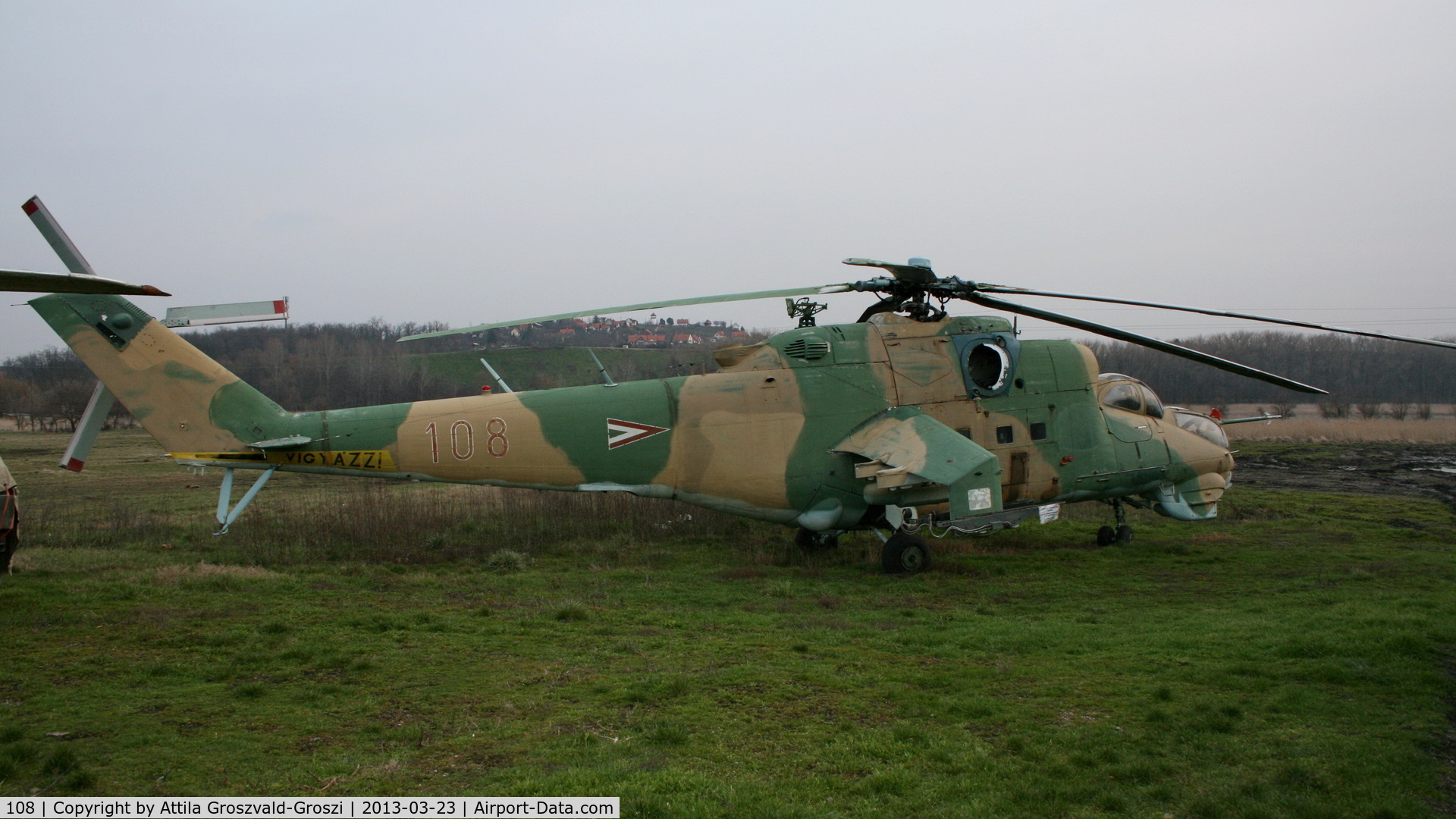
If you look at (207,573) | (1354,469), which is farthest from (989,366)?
(1354,469)

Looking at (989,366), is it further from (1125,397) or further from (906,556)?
(906,556)

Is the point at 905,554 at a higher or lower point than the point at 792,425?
lower

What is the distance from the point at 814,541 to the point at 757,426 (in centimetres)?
277

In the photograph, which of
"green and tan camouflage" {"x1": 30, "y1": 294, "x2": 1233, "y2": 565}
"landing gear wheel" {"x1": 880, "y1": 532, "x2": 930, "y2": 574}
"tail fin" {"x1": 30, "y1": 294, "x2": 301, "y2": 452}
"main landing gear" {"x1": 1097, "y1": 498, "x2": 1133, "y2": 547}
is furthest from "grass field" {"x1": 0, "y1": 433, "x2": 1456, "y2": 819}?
"tail fin" {"x1": 30, "y1": 294, "x2": 301, "y2": 452}

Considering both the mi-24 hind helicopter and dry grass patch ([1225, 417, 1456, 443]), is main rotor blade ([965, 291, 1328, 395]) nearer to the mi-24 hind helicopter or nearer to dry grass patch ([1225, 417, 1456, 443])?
the mi-24 hind helicopter

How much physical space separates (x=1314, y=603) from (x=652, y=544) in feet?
31.5

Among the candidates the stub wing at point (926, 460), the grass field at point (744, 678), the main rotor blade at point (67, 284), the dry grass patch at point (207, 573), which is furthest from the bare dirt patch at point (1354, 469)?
the main rotor blade at point (67, 284)

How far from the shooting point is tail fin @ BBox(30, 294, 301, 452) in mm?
11203

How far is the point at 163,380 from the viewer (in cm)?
1152

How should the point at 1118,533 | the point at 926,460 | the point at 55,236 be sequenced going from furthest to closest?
1. the point at 1118,533
2. the point at 926,460
3. the point at 55,236

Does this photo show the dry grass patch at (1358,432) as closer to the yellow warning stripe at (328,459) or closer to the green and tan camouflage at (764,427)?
the green and tan camouflage at (764,427)

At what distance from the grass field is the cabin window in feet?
8.44

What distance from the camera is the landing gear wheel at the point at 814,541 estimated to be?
46.8 feet

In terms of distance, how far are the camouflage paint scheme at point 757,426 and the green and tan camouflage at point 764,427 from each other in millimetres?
24
